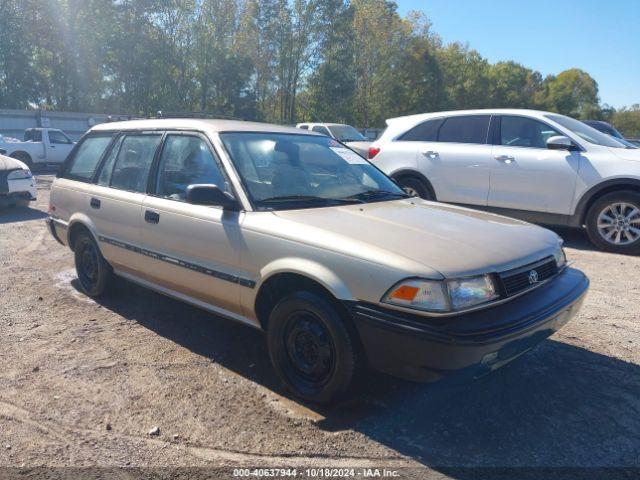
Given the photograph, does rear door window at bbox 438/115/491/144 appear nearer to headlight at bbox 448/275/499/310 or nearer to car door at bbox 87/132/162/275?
car door at bbox 87/132/162/275

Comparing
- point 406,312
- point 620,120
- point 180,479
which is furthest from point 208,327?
point 620,120

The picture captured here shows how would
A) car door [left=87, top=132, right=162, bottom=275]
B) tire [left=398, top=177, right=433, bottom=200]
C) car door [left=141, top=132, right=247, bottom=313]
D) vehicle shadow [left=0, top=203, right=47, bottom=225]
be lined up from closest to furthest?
1. car door [left=141, top=132, right=247, bottom=313]
2. car door [left=87, top=132, right=162, bottom=275]
3. tire [left=398, top=177, right=433, bottom=200]
4. vehicle shadow [left=0, top=203, right=47, bottom=225]

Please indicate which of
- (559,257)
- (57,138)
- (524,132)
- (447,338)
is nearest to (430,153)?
(524,132)

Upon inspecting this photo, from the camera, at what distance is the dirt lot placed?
274 centimetres

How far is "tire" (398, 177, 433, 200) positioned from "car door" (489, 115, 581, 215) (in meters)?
1.04

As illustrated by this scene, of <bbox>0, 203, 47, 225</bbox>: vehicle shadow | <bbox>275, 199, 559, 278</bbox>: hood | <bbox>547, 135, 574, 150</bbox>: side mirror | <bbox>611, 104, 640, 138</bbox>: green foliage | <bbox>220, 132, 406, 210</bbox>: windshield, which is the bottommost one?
<bbox>0, 203, 47, 225</bbox>: vehicle shadow

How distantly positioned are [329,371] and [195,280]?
1290 millimetres

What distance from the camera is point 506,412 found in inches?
123

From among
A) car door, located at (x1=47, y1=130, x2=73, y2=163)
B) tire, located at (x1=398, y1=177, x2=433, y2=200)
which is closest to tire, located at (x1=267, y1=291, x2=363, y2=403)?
tire, located at (x1=398, y1=177, x2=433, y2=200)

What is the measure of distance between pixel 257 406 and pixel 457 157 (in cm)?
572

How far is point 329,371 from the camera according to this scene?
10.1 feet

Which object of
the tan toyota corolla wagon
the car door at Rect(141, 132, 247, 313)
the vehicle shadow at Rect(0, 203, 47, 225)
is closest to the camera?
the tan toyota corolla wagon

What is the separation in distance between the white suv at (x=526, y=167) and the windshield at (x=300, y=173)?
361 centimetres

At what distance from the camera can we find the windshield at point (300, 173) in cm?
364
